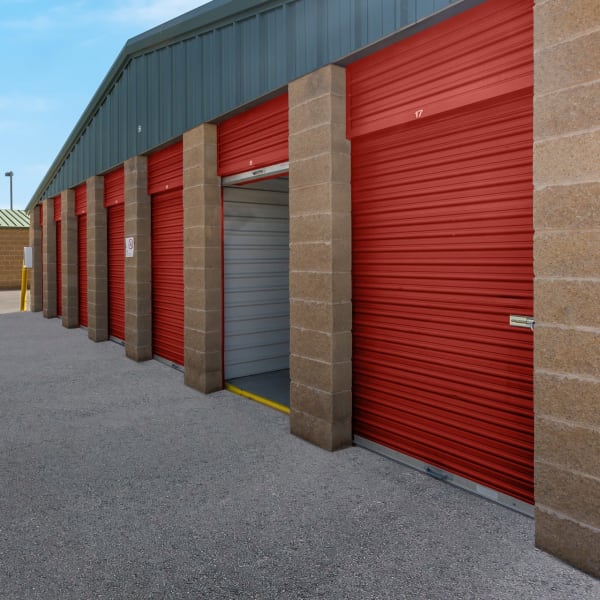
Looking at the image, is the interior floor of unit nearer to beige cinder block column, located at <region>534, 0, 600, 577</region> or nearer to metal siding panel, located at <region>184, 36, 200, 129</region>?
beige cinder block column, located at <region>534, 0, 600, 577</region>

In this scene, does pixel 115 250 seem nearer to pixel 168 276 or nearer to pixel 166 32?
pixel 168 276

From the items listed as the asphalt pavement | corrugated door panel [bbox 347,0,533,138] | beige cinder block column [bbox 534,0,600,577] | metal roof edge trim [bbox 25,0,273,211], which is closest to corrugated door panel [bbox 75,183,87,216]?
metal roof edge trim [bbox 25,0,273,211]

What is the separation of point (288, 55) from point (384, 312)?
3210 millimetres

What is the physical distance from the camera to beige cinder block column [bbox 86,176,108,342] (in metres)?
13.0

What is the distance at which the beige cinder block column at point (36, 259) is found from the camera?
20375 mm

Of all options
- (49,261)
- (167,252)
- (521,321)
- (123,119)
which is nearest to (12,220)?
(49,261)

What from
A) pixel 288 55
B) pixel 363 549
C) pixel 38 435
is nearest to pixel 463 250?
pixel 363 549

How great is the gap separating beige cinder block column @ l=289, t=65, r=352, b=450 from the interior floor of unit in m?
1.44

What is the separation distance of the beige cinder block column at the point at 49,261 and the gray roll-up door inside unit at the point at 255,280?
1220 cm

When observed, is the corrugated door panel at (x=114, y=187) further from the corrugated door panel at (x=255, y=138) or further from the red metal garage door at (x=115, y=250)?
the corrugated door panel at (x=255, y=138)

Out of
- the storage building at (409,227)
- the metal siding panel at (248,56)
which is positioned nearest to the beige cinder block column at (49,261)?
the storage building at (409,227)

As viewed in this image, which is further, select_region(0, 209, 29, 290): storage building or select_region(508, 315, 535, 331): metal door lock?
select_region(0, 209, 29, 290): storage building

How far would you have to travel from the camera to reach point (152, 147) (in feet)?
31.9

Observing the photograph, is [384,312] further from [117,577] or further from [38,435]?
[38,435]
